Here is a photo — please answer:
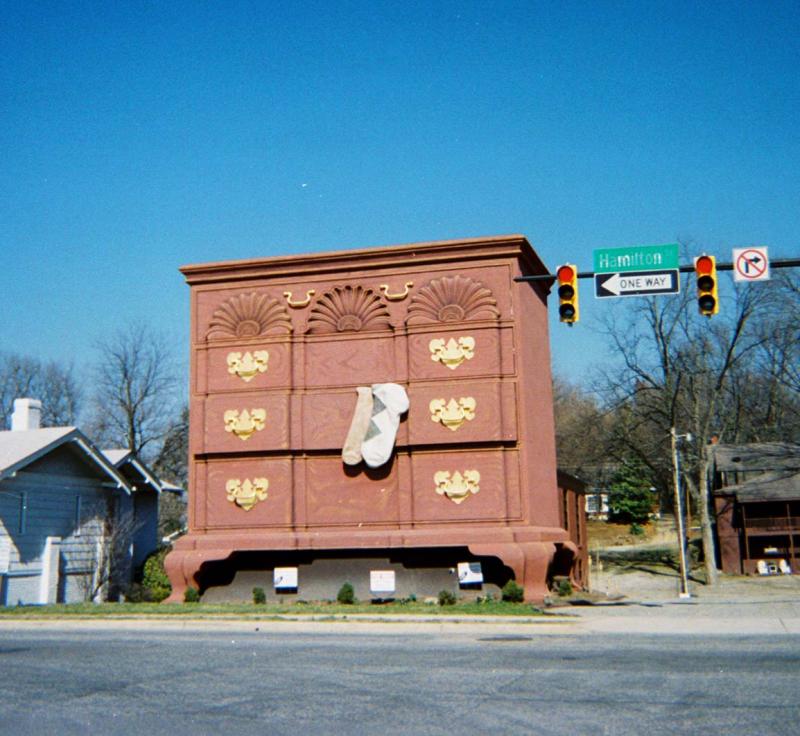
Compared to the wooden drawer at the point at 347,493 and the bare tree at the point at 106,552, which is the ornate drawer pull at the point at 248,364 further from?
the bare tree at the point at 106,552

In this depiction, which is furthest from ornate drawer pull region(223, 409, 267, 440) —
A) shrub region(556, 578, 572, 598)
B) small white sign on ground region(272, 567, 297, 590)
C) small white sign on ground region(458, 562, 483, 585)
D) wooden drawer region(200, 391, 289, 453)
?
shrub region(556, 578, 572, 598)

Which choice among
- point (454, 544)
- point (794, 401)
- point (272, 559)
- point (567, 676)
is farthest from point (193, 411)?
point (794, 401)

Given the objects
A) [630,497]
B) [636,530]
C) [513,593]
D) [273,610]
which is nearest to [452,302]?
[513,593]

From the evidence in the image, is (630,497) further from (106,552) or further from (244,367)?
(244,367)

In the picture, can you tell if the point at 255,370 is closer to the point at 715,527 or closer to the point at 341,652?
the point at 341,652

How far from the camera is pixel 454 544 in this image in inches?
838

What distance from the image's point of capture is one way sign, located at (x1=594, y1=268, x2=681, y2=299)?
672 inches

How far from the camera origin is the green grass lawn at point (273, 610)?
18.7 meters

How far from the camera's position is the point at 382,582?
2203 cm

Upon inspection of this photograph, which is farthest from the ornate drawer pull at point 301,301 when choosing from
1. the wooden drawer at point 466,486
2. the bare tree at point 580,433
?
the bare tree at point 580,433

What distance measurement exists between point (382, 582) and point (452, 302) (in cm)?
649

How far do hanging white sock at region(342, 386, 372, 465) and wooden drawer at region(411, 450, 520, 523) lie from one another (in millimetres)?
1346

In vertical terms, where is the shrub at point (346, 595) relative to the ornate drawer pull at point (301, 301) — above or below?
below

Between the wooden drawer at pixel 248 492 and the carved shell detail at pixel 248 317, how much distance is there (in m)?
3.07
